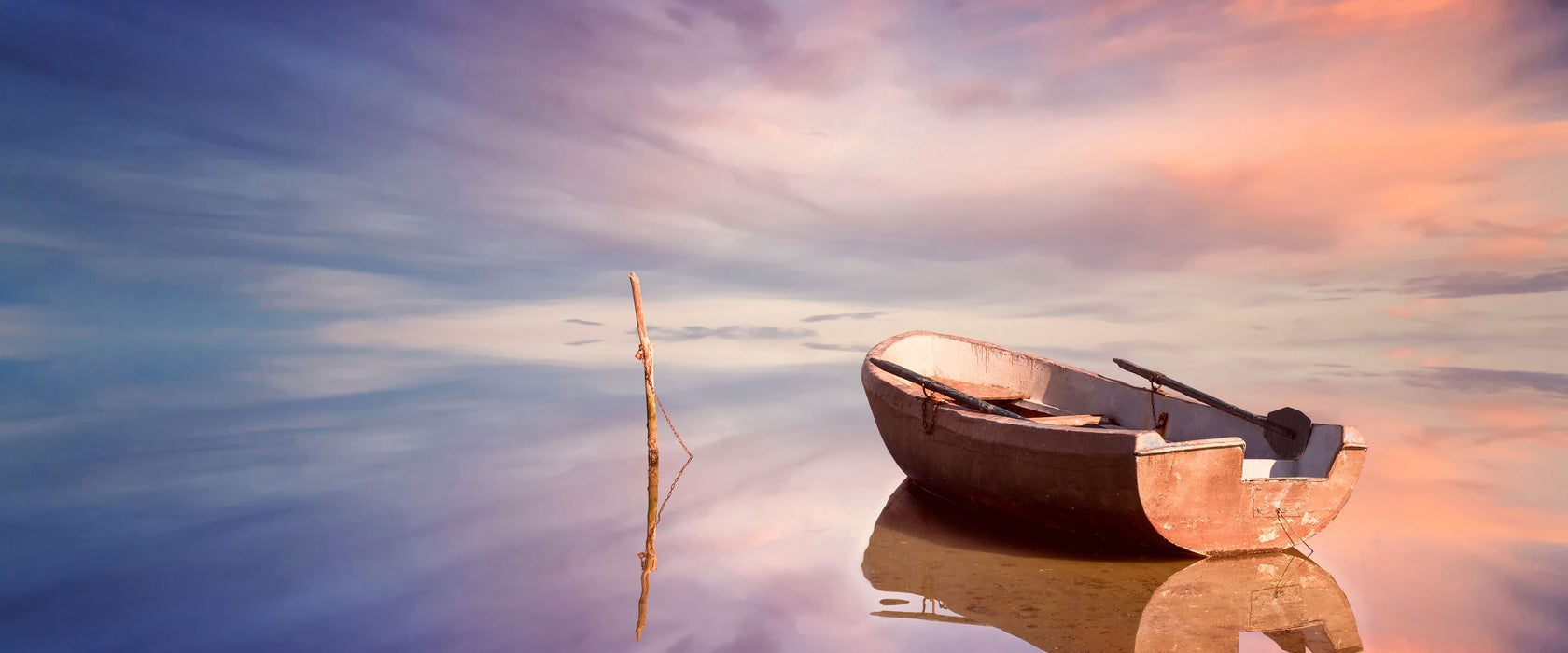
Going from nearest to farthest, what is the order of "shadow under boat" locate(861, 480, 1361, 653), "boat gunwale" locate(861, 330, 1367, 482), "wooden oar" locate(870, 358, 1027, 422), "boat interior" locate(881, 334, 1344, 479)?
"shadow under boat" locate(861, 480, 1361, 653), "boat gunwale" locate(861, 330, 1367, 482), "boat interior" locate(881, 334, 1344, 479), "wooden oar" locate(870, 358, 1027, 422)

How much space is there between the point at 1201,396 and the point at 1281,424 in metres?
0.83

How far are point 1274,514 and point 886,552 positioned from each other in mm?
3099

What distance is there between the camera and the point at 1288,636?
18.2ft

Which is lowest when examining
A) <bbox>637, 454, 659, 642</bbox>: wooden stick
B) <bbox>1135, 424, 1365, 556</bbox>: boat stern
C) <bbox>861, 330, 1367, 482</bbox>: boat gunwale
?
<bbox>637, 454, 659, 642</bbox>: wooden stick

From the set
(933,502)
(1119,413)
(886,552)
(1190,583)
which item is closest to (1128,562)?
(1190,583)

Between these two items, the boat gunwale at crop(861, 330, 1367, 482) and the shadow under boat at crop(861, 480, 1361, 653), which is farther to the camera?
the boat gunwale at crop(861, 330, 1367, 482)

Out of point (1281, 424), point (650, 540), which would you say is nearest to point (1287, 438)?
point (1281, 424)

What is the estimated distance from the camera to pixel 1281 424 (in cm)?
816

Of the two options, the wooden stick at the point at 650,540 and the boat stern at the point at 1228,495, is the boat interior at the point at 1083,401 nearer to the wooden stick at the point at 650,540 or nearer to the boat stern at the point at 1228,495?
the boat stern at the point at 1228,495

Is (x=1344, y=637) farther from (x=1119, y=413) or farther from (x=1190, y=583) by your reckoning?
(x=1119, y=413)

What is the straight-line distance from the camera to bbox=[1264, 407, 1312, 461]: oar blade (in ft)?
25.4

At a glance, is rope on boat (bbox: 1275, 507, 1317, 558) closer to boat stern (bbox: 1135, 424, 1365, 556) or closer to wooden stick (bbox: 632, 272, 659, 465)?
boat stern (bbox: 1135, 424, 1365, 556)

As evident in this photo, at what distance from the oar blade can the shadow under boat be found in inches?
44.7

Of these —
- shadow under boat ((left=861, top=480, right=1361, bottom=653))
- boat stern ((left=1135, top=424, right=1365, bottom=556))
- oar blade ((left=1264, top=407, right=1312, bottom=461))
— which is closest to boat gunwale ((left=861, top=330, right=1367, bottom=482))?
boat stern ((left=1135, top=424, right=1365, bottom=556))
